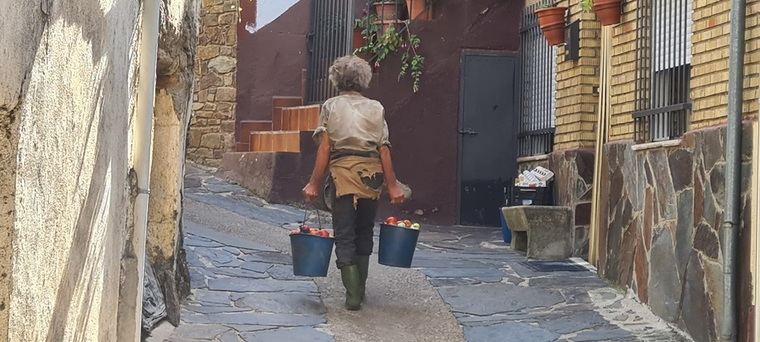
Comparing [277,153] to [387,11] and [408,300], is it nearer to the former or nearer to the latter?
[387,11]

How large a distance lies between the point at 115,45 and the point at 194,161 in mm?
9815

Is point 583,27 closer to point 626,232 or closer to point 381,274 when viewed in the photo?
point 626,232

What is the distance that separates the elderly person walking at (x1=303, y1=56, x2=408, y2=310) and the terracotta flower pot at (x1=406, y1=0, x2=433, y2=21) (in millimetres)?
5285

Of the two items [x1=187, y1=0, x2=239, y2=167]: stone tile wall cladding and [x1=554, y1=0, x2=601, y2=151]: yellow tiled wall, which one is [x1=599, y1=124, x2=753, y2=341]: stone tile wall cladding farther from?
[x1=187, y1=0, x2=239, y2=167]: stone tile wall cladding

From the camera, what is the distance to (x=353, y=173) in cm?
766

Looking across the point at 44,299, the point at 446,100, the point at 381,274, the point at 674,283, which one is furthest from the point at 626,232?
the point at 44,299

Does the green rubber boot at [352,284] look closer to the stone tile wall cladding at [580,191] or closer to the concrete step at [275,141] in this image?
the stone tile wall cladding at [580,191]

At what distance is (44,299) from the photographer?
356 centimetres

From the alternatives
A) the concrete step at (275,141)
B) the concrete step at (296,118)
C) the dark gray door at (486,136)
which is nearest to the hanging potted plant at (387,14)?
the dark gray door at (486,136)

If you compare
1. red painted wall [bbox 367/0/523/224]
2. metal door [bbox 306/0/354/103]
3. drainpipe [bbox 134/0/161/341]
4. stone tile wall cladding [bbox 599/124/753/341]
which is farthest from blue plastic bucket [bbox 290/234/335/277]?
metal door [bbox 306/0/354/103]

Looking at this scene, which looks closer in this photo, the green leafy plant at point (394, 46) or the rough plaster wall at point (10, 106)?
the rough plaster wall at point (10, 106)

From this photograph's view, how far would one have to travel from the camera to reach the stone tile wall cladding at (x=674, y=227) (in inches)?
266

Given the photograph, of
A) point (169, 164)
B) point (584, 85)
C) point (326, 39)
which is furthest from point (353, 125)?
point (326, 39)

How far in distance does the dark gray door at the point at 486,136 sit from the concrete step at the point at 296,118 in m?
1.68
